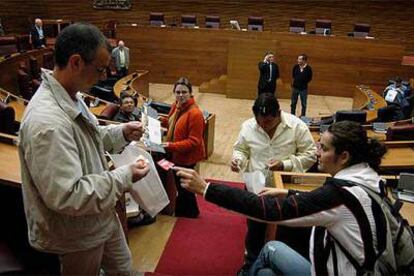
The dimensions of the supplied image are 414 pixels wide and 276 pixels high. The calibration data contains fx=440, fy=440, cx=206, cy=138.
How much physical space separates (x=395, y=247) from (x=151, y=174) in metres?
0.95

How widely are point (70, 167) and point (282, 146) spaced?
66.6 inches

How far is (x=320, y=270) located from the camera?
1.57m

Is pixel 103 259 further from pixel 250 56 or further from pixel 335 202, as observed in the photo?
pixel 250 56

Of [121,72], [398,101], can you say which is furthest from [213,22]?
[398,101]

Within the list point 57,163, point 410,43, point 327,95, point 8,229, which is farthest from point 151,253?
point 410,43

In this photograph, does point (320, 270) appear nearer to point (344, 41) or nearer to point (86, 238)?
point (86, 238)

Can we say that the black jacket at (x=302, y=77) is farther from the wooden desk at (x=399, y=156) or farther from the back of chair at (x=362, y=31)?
the wooden desk at (x=399, y=156)

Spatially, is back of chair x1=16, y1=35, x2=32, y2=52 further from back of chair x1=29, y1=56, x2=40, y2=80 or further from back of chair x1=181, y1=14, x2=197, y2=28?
Answer: back of chair x1=181, y1=14, x2=197, y2=28

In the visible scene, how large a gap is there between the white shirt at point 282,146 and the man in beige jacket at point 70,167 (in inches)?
54.2

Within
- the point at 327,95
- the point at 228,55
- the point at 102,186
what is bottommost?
the point at 327,95

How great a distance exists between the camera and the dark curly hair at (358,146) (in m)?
1.57

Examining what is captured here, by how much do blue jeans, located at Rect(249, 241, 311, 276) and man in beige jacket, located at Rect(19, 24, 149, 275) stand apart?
742mm

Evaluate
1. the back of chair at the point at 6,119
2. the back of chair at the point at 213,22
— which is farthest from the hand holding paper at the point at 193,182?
the back of chair at the point at 213,22

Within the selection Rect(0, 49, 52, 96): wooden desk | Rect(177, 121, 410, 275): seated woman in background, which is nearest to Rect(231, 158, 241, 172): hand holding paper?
Rect(177, 121, 410, 275): seated woman in background
